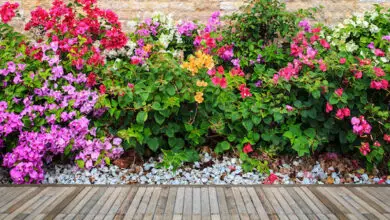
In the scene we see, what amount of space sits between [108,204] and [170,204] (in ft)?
1.41

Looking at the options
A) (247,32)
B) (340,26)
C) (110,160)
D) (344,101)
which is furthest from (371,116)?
(110,160)

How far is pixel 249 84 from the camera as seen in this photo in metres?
4.80

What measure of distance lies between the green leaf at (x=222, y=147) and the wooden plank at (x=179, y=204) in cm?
77


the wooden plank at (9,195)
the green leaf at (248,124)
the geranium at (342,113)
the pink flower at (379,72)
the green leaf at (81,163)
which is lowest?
the green leaf at (81,163)

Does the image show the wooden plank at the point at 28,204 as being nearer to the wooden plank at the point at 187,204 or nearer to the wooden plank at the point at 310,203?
the wooden plank at the point at 187,204

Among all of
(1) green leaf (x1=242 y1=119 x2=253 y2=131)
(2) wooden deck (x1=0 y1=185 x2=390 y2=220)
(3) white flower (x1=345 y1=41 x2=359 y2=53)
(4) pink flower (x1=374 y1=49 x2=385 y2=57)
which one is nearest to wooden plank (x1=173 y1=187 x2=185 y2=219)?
(2) wooden deck (x1=0 y1=185 x2=390 y2=220)

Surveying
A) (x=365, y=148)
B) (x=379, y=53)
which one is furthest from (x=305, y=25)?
(x=365, y=148)

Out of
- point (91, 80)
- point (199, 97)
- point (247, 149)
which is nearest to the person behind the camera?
point (199, 97)

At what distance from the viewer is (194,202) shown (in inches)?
129

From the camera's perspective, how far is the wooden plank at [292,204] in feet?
9.94

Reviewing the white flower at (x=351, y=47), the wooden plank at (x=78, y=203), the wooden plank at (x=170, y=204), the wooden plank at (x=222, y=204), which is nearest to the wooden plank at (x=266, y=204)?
the wooden plank at (x=222, y=204)

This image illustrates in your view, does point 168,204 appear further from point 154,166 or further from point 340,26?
point 340,26

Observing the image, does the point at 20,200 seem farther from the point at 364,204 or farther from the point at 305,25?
the point at 305,25

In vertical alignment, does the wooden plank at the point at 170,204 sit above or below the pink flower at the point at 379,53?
below
